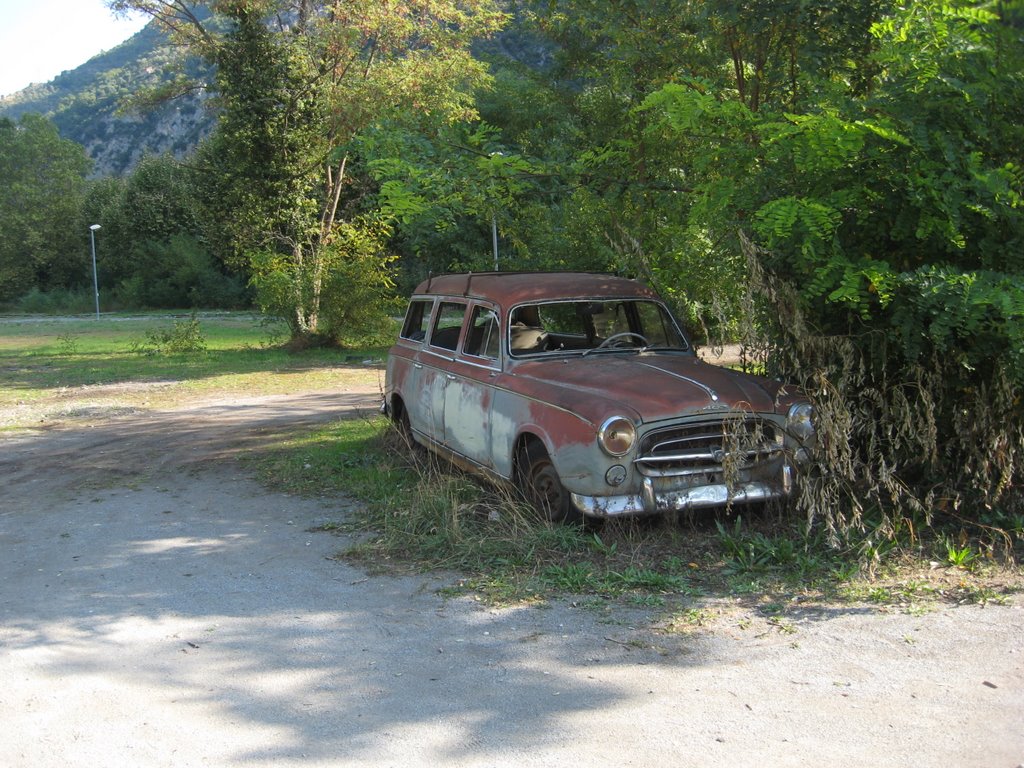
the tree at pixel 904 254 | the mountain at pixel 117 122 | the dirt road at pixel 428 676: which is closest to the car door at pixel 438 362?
the dirt road at pixel 428 676

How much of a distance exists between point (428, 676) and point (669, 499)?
7.16 ft

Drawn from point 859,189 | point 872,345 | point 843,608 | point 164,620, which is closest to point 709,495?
point 843,608

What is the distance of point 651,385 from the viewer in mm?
6047

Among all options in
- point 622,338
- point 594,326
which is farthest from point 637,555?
point 594,326

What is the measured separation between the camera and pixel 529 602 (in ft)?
16.9

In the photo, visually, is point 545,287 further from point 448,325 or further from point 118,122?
point 118,122

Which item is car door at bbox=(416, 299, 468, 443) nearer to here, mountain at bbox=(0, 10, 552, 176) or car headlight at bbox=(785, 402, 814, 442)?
car headlight at bbox=(785, 402, 814, 442)

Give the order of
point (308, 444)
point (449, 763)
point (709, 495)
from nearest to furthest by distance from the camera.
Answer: point (449, 763) < point (709, 495) < point (308, 444)

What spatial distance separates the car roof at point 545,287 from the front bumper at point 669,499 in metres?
2.08

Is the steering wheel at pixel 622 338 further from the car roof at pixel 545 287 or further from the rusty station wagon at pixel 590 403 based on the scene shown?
the car roof at pixel 545 287

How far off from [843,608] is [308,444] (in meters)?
6.72

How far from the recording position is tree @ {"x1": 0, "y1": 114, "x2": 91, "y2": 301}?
5541cm

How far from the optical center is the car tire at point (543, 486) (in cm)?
602

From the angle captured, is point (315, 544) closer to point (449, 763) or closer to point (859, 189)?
point (449, 763)
